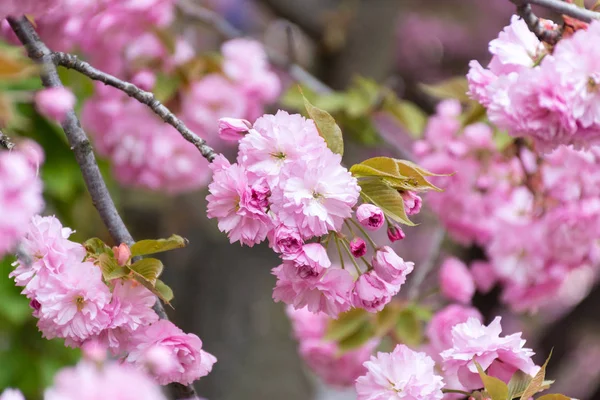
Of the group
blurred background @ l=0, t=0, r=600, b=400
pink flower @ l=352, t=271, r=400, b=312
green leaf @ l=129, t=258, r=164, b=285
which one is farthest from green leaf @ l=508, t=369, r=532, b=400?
blurred background @ l=0, t=0, r=600, b=400

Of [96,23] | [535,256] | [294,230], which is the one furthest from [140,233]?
[294,230]

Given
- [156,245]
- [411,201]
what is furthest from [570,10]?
[156,245]

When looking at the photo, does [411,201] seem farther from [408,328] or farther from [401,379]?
[408,328]

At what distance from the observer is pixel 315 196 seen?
0.60m

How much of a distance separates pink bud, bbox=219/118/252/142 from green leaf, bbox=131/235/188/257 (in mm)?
107

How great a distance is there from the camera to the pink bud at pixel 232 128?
657mm

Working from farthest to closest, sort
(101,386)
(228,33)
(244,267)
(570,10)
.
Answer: (244,267)
(228,33)
(570,10)
(101,386)

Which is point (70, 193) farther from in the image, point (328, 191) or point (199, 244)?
point (199, 244)

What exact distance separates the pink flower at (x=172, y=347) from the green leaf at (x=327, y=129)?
220mm

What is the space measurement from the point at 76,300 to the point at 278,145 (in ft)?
0.77

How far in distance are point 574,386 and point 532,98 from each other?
114 inches

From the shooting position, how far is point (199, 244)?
2.59 meters

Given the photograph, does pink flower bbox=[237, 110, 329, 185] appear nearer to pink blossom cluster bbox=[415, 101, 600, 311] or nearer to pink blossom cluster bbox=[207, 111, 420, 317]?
pink blossom cluster bbox=[207, 111, 420, 317]

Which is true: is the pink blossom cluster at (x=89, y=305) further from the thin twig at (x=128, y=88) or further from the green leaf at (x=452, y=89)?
the green leaf at (x=452, y=89)
